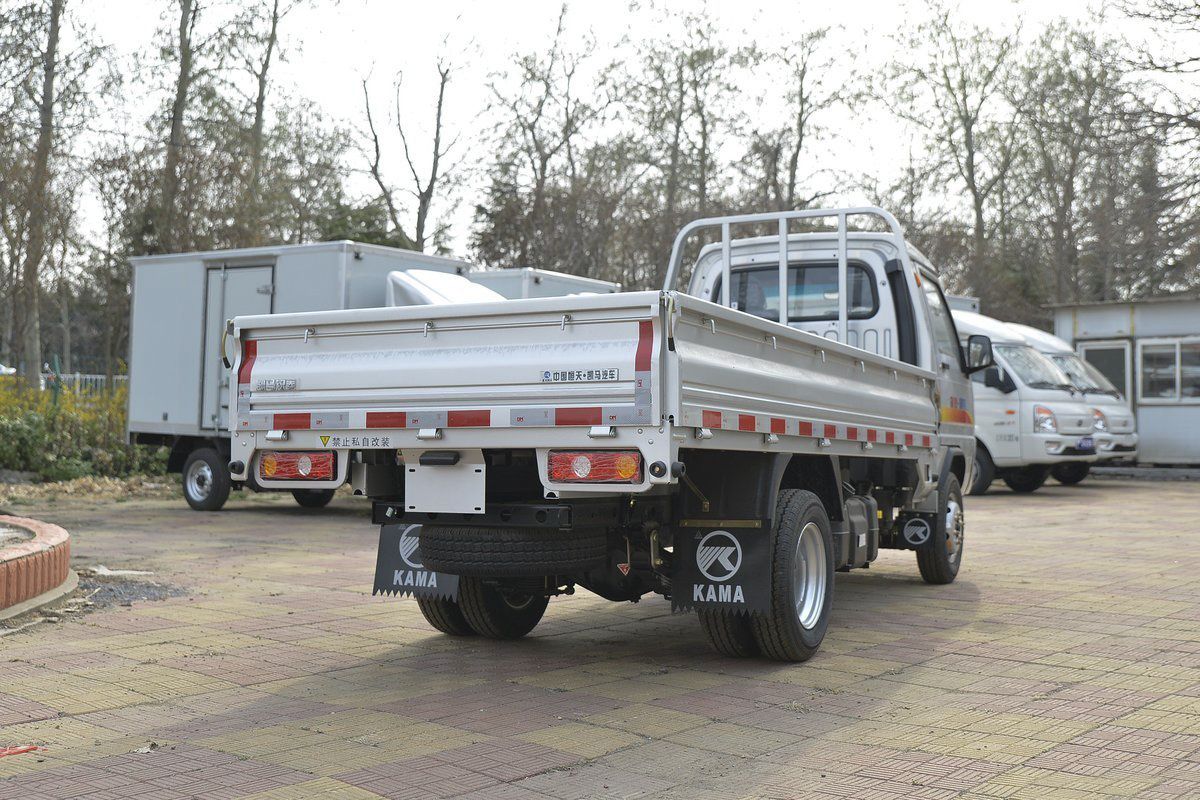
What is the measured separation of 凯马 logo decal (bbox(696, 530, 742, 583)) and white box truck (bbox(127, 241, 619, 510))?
8.56 m

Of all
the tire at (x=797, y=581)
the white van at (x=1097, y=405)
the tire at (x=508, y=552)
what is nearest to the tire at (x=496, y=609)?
the tire at (x=508, y=552)

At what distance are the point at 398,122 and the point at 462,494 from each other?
27.5m

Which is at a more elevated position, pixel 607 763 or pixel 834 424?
pixel 834 424

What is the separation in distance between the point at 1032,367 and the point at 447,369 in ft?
53.7

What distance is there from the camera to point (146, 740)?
5.16 metres

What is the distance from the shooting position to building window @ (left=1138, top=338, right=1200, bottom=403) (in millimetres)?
23328

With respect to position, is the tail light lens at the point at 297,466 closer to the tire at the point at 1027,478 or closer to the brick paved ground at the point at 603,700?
the brick paved ground at the point at 603,700

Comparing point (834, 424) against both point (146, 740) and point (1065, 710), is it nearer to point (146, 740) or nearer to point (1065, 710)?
point (1065, 710)

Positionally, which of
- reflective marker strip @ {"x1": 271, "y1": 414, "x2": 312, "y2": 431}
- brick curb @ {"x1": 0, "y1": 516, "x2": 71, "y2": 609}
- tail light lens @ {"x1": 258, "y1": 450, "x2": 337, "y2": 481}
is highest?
reflective marker strip @ {"x1": 271, "y1": 414, "x2": 312, "y2": 431}

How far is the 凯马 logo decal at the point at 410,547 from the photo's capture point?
679 cm

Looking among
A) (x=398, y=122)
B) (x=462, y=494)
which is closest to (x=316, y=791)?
(x=462, y=494)

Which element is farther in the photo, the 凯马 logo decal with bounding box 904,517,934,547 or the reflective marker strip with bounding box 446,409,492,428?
the 凯马 logo decal with bounding box 904,517,934,547

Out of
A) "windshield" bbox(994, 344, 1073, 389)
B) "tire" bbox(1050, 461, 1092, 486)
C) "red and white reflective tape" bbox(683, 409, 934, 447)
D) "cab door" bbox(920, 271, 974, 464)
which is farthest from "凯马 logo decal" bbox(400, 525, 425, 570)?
"tire" bbox(1050, 461, 1092, 486)

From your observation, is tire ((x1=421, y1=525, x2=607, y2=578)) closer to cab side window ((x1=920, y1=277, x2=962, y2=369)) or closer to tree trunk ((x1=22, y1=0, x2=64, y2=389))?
cab side window ((x1=920, y1=277, x2=962, y2=369))
